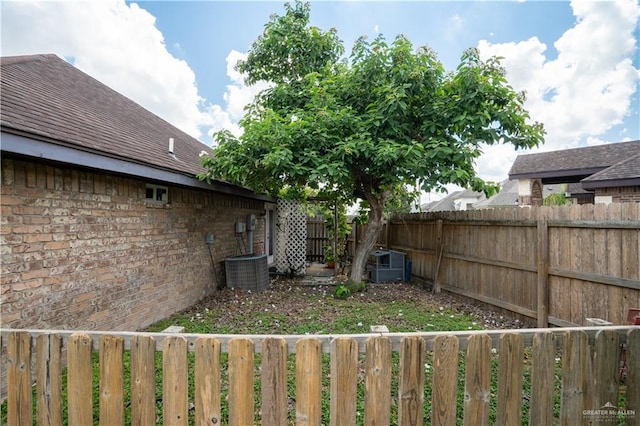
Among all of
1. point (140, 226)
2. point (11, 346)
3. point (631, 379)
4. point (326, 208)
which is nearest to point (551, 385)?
point (631, 379)

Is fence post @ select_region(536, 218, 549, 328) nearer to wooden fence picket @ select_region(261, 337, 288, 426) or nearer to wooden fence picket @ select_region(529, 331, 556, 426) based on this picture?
Answer: wooden fence picket @ select_region(529, 331, 556, 426)

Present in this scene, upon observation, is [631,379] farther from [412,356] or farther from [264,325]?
[264,325]

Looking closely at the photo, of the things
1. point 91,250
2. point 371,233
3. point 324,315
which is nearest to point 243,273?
point 324,315

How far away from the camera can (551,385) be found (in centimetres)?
178

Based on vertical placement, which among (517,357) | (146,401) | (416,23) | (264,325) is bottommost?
(264,325)

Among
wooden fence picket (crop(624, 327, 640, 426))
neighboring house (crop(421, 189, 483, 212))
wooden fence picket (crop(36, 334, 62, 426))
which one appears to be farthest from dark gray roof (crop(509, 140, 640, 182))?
neighboring house (crop(421, 189, 483, 212))

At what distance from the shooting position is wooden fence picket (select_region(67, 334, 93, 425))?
1808 millimetres

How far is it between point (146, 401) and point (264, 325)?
3330 mm

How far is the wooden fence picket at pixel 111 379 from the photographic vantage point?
1778 millimetres

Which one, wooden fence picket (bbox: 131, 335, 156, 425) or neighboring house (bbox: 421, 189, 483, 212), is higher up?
neighboring house (bbox: 421, 189, 483, 212)

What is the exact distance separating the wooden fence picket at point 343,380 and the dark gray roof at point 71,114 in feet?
10.6

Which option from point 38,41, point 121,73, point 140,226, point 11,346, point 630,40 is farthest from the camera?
point 121,73

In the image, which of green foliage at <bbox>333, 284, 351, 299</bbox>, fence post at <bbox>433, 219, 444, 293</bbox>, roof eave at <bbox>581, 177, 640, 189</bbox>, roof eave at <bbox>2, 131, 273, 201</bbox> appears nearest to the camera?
roof eave at <bbox>2, 131, 273, 201</bbox>

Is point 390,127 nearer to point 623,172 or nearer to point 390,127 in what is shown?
point 390,127
